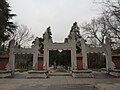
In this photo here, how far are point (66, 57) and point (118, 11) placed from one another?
3112 centimetres

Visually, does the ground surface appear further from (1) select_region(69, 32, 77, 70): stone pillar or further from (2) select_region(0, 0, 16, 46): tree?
(1) select_region(69, 32, 77, 70): stone pillar

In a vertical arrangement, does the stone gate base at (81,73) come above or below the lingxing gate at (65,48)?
below

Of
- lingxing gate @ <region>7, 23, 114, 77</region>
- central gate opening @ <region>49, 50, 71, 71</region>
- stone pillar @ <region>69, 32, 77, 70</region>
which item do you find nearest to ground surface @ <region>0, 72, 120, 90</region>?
stone pillar @ <region>69, 32, 77, 70</region>

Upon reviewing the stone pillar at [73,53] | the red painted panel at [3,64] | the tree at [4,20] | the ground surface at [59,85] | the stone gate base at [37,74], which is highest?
the tree at [4,20]

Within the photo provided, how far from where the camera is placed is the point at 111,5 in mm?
19656

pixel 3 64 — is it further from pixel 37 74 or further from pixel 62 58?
pixel 62 58

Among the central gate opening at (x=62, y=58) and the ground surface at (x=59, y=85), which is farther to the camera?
the central gate opening at (x=62, y=58)

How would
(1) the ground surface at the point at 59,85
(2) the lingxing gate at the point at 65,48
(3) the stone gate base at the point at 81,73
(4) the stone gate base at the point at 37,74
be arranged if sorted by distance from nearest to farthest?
(1) the ground surface at the point at 59,85 < (4) the stone gate base at the point at 37,74 < (3) the stone gate base at the point at 81,73 < (2) the lingxing gate at the point at 65,48

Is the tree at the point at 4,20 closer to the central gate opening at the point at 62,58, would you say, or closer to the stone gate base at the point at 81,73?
the stone gate base at the point at 81,73

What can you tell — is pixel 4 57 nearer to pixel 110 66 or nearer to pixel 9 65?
pixel 9 65

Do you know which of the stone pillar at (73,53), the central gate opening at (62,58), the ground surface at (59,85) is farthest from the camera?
the central gate opening at (62,58)

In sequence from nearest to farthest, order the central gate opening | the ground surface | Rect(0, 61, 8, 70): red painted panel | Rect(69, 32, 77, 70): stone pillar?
1. the ground surface
2. Rect(69, 32, 77, 70): stone pillar
3. Rect(0, 61, 8, 70): red painted panel
4. the central gate opening

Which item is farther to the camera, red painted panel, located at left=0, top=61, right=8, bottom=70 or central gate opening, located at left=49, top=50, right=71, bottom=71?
central gate opening, located at left=49, top=50, right=71, bottom=71

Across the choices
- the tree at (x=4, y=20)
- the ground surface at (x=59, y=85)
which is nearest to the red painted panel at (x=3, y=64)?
the tree at (x=4, y=20)
